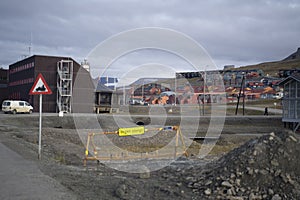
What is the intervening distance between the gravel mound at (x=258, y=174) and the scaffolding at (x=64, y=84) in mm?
37237

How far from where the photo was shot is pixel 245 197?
721cm

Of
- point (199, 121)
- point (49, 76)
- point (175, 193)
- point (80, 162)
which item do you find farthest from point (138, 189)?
point (49, 76)

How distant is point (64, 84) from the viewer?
4409 centimetres

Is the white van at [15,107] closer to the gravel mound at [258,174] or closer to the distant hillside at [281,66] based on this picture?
the gravel mound at [258,174]

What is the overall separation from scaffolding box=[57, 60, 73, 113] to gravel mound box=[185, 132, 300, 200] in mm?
37237

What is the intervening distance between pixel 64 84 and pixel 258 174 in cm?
3935

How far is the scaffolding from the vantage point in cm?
4344

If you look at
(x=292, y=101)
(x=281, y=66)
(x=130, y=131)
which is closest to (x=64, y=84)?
(x=292, y=101)

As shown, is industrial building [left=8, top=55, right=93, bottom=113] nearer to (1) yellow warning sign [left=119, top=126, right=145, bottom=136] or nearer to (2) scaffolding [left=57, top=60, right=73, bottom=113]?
(2) scaffolding [left=57, top=60, right=73, bottom=113]

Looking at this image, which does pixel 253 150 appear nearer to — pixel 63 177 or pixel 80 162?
pixel 63 177

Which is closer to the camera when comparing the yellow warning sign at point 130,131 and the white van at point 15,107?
the yellow warning sign at point 130,131

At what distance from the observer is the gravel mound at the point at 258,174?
7305 millimetres

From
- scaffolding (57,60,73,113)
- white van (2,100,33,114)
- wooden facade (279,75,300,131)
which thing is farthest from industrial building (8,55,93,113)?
wooden facade (279,75,300,131)

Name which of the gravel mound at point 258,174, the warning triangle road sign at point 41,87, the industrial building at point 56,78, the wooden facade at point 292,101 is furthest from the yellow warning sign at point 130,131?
the industrial building at point 56,78
